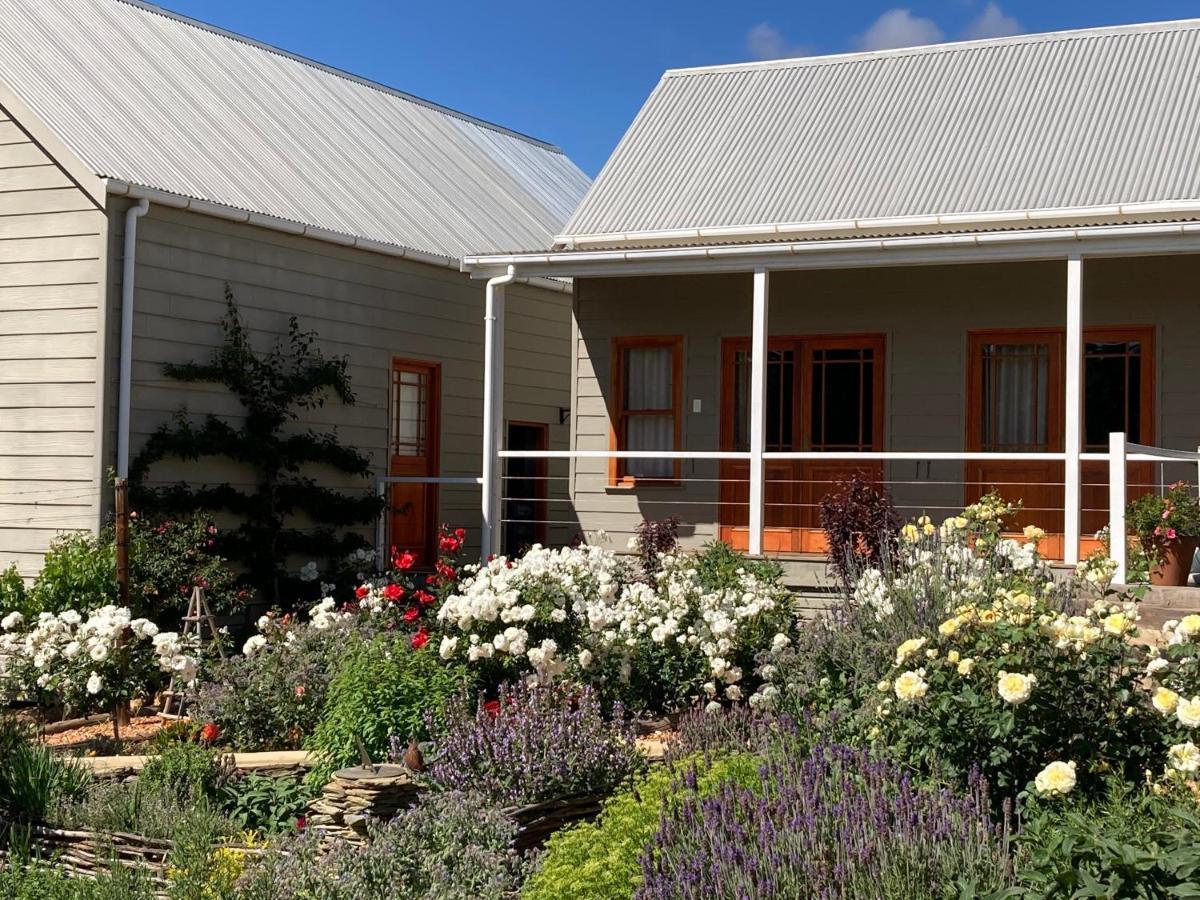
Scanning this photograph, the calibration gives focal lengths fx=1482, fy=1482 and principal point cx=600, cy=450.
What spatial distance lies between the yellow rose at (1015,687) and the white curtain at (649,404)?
30.6ft

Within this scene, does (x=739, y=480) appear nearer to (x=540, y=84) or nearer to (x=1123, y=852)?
(x=1123, y=852)

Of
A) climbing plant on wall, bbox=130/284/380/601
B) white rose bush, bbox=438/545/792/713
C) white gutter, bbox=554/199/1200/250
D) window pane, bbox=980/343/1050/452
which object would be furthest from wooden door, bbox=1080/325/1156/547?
climbing plant on wall, bbox=130/284/380/601

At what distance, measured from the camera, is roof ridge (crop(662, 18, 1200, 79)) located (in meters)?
15.6

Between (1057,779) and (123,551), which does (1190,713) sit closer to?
(1057,779)

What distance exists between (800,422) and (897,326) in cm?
133

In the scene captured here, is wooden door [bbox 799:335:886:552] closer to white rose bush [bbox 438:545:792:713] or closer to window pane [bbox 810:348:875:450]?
window pane [bbox 810:348:875:450]

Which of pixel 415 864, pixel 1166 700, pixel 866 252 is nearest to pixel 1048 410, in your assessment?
pixel 866 252

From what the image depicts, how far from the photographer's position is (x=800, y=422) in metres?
14.4

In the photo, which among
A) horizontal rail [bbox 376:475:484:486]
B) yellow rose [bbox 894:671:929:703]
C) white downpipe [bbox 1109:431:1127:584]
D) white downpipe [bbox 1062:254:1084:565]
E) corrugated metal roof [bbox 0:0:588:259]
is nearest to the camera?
yellow rose [bbox 894:671:929:703]

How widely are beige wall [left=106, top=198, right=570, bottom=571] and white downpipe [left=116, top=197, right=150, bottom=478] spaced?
0.27ft

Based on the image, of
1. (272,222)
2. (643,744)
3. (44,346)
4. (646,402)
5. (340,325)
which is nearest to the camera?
Answer: (643,744)

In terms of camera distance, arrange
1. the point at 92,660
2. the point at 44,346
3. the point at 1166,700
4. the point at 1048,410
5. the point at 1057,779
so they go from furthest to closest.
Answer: the point at 1048,410 < the point at 44,346 < the point at 92,660 < the point at 1166,700 < the point at 1057,779

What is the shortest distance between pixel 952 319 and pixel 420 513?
6208 millimetres

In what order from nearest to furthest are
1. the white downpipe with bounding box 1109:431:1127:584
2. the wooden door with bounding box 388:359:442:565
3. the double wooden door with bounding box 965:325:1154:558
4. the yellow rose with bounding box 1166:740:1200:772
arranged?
the yellow rose with bounding box 1166:740:1200:772
the white downpipe with bounding box 1109:431:1127:584
the double wooden door with bounding box 965:325:1154:558
the wooden door with bounding box 388:359:442:565
